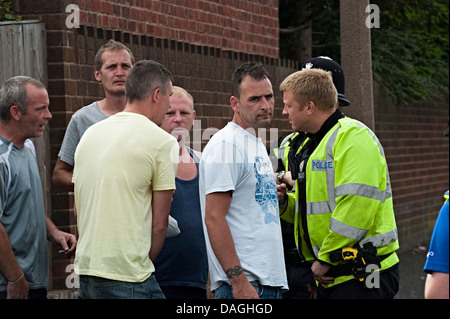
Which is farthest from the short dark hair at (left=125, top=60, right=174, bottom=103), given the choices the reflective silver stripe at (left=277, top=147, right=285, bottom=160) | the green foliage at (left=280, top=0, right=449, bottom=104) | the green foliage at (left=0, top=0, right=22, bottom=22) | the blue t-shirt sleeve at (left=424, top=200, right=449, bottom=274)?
the green foliage at (left=280, top=0, right=449, bottom=104)

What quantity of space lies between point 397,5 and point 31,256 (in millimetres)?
10004

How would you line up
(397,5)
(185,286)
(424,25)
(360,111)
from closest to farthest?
(185,286) → (360,111) → (397,5) → (424,25)

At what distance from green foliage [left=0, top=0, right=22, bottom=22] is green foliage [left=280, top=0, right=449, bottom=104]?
6594mm

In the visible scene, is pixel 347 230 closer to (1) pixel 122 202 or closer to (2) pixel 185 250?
(2) pixel 185 250

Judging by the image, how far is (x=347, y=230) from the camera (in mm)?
4754

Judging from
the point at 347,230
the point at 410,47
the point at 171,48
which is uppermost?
the point at 410,47

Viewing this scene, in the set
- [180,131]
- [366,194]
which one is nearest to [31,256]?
[180,131]

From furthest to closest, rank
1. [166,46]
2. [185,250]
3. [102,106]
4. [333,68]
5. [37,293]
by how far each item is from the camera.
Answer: [166,46] → [333,68] → [102,106] → [185,250] → [37,293]

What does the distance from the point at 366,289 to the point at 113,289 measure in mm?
1527

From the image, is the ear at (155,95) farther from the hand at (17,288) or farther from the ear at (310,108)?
the hand at (17,288)

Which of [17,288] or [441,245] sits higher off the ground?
[441,245]

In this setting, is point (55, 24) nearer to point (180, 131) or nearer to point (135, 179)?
point (180, 131)

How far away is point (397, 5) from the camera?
528 inches

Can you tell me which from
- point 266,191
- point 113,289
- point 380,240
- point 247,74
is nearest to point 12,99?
point 113,289
